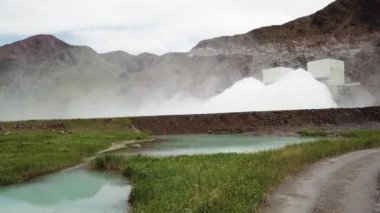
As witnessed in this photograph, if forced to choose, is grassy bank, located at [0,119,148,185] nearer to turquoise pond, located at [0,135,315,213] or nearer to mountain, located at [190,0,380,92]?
turquoise pond, located at [0,135,315,213]

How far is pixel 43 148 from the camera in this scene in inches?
1865

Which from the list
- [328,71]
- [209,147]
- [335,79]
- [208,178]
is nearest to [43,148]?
[209,147]

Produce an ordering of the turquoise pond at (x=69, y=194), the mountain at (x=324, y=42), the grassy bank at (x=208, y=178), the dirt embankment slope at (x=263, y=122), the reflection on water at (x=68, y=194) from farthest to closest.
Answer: the mountain at (x=324, y=42)
the dirt embankment slope at (x=263, y=122)
the reflection on water at (x=68, y=194)
the turquoise pond at (x=69, y=194)
the grassy bank at (x=208, y=178)

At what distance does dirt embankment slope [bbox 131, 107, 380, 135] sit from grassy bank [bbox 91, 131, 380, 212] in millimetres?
43493

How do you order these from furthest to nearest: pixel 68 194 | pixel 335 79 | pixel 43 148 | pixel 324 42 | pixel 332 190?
pixel 324 42, pixel 335 79, pixel 43 148, pixel 68 194, pixel 332 190

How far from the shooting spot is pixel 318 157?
3491 centimetres

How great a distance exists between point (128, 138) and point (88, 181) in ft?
127

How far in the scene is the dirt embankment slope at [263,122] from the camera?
83188mm

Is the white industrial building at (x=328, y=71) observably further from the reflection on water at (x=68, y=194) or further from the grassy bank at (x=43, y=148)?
the reflection on water at (x=68, y=194)

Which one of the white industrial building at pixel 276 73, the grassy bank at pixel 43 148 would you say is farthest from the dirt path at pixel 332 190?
the white industrial building at pixel 276 73

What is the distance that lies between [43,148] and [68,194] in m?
20.5

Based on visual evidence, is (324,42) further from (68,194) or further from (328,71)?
(68,194)

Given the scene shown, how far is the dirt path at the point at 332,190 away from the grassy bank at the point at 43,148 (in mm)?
18249

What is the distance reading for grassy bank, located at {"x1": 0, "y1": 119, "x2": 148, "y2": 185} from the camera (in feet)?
113
